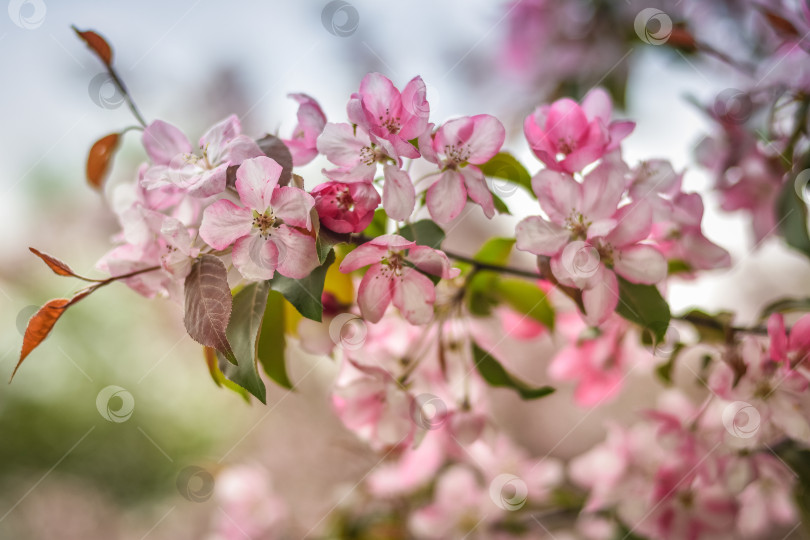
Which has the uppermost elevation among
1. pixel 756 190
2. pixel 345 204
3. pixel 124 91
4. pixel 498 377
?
pixel 124 91

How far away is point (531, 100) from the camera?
1.11 m

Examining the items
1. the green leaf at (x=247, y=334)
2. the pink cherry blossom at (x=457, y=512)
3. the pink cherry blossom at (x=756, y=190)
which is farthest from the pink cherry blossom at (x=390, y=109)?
the pink cherry blossom at (x=457, y=512)

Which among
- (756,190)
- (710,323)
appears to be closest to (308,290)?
(710,323)

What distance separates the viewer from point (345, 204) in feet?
1.11

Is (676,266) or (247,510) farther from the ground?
(676,266)

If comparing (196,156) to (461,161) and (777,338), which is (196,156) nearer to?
(461,161)

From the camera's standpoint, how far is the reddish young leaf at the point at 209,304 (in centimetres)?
32

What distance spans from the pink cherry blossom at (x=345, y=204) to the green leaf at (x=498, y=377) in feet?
0.63

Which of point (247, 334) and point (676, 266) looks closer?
point (247, 334)

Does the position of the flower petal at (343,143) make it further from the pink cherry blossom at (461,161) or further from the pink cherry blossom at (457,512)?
the pink cherry blossom at (457,512)

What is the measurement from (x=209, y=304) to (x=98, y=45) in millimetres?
207

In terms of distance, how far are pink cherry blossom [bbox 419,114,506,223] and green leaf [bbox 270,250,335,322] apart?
0.08 meters

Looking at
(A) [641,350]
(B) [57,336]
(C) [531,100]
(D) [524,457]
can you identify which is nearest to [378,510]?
(D) [524,457]

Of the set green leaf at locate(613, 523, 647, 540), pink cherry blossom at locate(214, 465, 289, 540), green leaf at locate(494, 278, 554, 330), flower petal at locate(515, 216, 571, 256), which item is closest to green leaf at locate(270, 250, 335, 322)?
flower petal at locate(515, 216, 571, 256)
